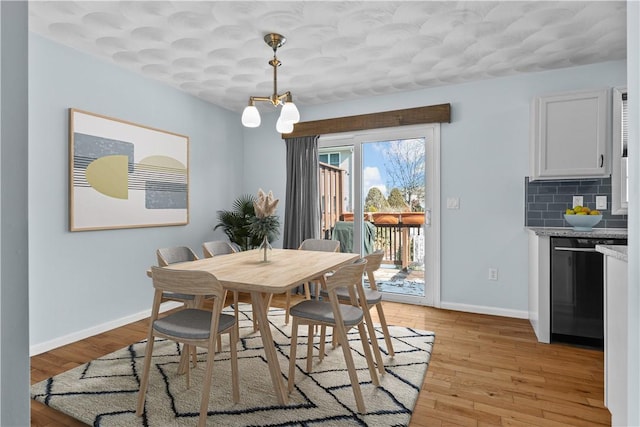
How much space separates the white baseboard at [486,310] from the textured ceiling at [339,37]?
231 centimetres

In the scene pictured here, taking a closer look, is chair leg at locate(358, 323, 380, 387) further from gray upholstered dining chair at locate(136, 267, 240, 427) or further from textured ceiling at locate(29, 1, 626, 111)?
textured ceiling at locate(29, 1, 626, 111)

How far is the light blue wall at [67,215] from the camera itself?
104 inches

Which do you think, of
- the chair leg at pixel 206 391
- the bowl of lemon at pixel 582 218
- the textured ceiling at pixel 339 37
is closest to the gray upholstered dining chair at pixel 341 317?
the chair leg at pixel 206 391

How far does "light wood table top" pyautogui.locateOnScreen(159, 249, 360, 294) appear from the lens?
180 cm

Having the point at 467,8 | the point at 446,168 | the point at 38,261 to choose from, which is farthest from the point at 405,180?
the point at 38,261

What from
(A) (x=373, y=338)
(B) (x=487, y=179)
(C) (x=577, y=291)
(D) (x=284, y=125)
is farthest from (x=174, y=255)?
(C) (x=577, y=291)

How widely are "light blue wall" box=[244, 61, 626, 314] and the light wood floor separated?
399mm

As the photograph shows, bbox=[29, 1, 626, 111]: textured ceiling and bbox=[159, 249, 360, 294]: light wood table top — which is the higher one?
bbox=[29, 1, 626, 111]: textured ceiling

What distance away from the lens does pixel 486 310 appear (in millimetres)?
3619

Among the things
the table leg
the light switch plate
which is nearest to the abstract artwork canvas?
the table leg

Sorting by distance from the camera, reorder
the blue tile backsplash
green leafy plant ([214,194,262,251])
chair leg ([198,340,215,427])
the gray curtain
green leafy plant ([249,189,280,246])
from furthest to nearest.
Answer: the gray curtain < green leafy plant ([214,194,262,251]) < the blue tile backsplash < green leafy plant ([249,189,280,246]) < chair leg ([198,340,215,427])

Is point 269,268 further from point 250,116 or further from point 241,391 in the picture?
point 250,116

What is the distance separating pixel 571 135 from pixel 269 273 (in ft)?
9.15

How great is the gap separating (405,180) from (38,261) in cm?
346
